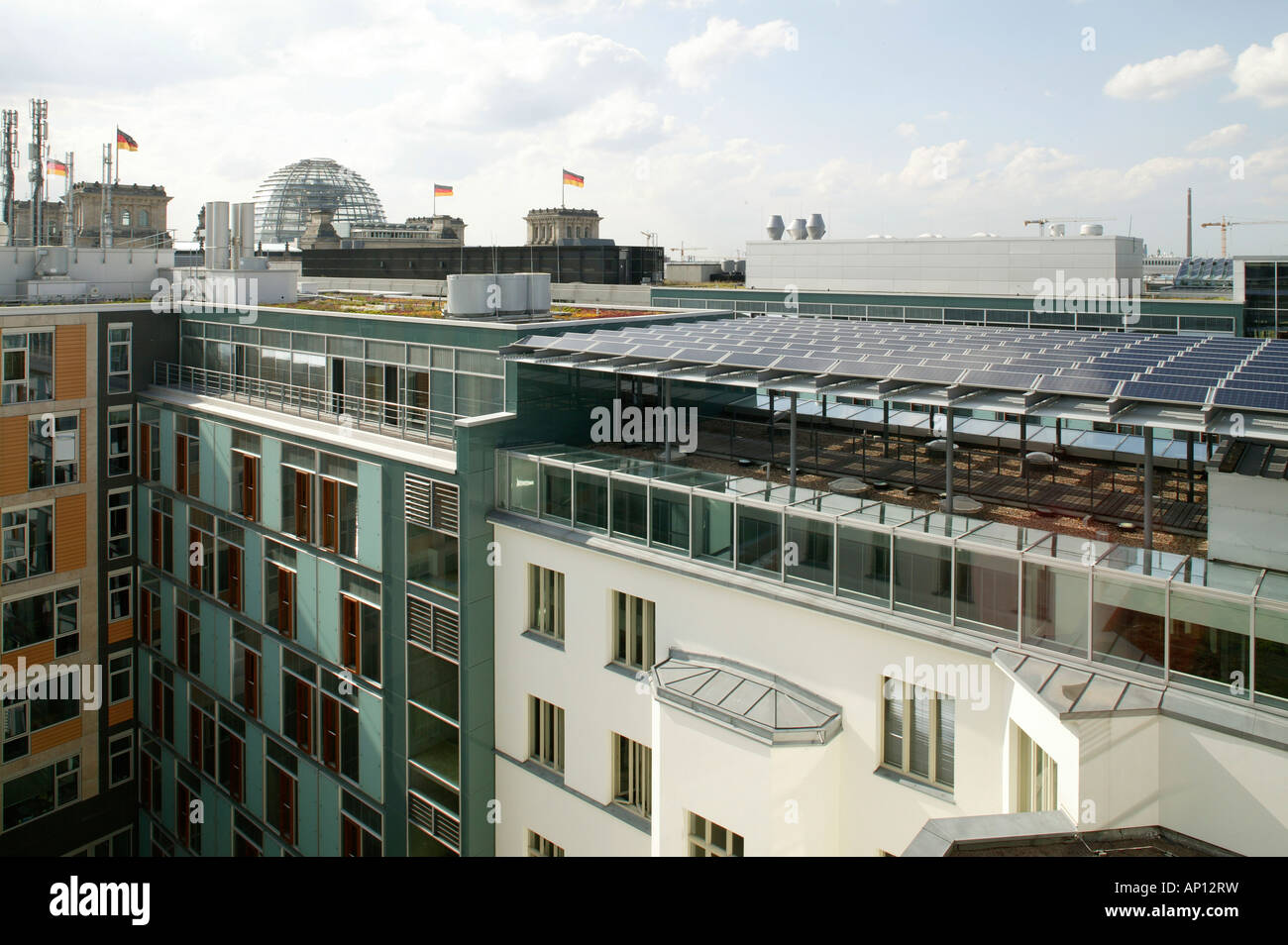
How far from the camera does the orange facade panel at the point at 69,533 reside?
31516 mm

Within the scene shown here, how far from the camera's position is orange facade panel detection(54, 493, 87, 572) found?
3152cm

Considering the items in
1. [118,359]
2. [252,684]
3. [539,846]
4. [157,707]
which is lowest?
[157,707]

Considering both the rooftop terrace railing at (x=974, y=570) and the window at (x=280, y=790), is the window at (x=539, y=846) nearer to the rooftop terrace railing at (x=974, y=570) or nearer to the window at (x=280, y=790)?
the rooftop terrace railing at (x=974, y=570)

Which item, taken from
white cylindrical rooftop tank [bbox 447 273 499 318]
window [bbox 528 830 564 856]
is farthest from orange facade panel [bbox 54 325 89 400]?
window [bbox 528 830 564 856]

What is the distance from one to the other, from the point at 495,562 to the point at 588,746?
461 cm

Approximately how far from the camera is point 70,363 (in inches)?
1232

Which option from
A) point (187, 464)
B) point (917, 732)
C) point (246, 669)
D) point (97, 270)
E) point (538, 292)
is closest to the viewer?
point (917, 732)

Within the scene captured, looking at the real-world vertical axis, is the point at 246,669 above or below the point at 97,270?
below

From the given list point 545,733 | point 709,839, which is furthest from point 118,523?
point 709,839

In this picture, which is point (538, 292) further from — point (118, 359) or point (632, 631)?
point (118, 359)

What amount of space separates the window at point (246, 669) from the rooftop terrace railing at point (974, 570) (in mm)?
13062

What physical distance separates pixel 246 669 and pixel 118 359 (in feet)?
38.9
